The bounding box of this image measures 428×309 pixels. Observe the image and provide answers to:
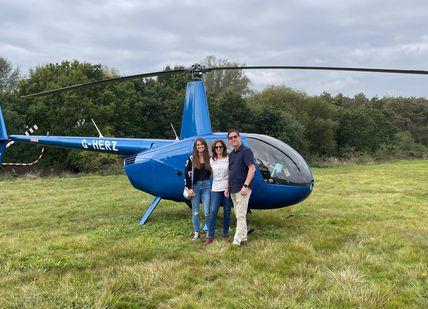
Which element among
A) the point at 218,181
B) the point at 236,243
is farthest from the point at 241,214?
the point at 218,181

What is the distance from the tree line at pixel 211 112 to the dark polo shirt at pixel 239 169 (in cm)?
2065

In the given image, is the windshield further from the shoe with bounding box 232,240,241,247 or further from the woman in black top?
the shoe with bounding box 232,240,241,247

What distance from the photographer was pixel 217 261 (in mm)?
5156

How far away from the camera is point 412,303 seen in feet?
12.7

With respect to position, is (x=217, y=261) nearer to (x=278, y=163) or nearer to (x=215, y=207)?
(x=215, y=207)

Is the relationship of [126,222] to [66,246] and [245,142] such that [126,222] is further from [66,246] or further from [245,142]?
[245,142]

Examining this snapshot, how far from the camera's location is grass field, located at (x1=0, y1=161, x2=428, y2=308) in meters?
3.98

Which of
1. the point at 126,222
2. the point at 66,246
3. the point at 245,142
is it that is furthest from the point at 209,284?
the point at 126,222

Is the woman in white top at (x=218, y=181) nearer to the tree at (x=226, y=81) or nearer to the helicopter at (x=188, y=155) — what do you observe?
the helicopter at (x=188, y=155)

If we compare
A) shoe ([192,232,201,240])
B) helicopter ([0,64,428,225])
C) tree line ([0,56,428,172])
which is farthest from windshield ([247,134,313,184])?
tree line ([0,56,428,172])

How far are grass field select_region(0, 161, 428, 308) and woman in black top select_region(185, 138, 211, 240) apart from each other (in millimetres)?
526

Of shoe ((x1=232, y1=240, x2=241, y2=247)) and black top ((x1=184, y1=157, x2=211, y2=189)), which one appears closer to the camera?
shoe ((x1=232, y1=240, x2=241, y2=247))

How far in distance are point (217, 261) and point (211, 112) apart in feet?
99.5

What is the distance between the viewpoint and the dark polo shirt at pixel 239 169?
5852 millimetres
